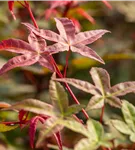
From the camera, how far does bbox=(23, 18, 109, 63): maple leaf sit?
2.19 feet

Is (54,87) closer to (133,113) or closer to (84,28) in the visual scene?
(133,113)

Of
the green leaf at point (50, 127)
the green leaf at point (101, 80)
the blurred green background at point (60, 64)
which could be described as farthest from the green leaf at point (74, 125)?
the blurred green background at point (60, 64)

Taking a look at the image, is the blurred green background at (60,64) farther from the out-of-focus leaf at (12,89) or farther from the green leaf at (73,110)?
the green leaf at (73,110)

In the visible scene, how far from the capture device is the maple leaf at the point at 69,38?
0.67 metres

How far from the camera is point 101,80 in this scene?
657mm

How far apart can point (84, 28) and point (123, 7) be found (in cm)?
32

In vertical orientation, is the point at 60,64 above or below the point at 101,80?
below

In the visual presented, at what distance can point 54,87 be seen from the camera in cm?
60

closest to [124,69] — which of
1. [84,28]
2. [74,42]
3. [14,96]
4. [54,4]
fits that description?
[84,28]

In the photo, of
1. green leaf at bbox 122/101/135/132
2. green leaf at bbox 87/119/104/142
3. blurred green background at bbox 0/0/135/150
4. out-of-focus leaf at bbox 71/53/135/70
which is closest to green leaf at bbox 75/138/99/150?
green leaf at bbox 87/119/104/142

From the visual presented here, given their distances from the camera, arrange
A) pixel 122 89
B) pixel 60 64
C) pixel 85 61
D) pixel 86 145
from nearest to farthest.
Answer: pixel 86 145
pixel 122 89
pixel 85 61
pixel 60 64

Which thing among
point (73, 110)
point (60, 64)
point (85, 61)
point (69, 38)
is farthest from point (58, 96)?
point (60, 64)

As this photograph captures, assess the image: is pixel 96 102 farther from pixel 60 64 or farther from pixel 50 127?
pixel 60 64

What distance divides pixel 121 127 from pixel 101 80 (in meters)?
0.09
